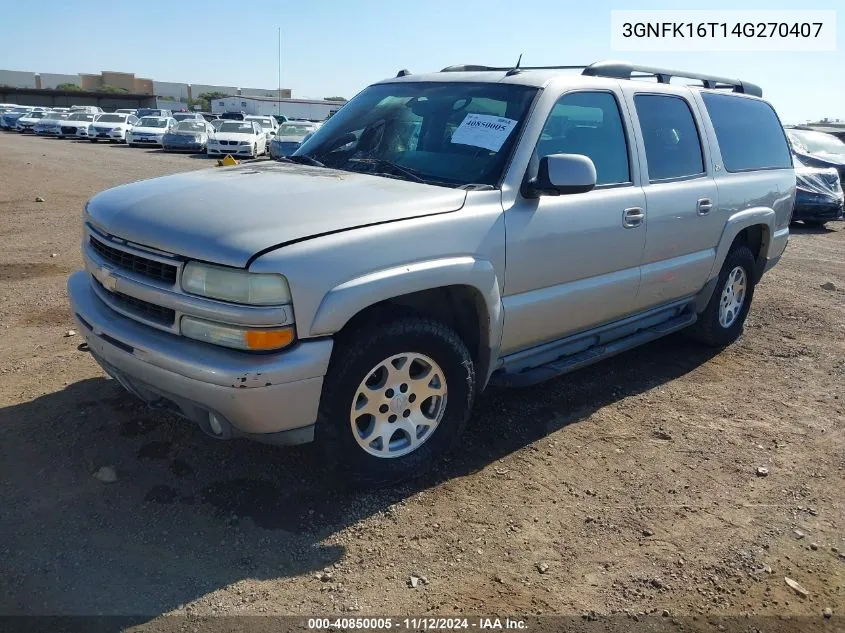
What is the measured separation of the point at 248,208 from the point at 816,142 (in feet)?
50.3

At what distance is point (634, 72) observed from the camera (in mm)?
4551

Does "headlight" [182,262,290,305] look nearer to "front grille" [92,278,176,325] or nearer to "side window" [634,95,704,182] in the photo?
"front grille" [92,278,176,325]

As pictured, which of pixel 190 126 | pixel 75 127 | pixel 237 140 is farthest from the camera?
pixel 75 127

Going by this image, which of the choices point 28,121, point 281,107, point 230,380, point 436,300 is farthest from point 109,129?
point 230,380

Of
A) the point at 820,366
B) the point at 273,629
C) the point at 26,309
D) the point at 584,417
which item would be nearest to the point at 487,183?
the point at 584,417

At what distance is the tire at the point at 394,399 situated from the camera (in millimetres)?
2984

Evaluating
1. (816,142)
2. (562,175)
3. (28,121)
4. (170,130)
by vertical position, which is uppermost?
(28,121)

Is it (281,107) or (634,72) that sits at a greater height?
(281,107)

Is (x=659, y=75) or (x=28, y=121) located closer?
(x=659, y=75)

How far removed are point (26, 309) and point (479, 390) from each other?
391 cm

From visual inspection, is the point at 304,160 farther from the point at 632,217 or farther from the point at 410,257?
the point at 632,217

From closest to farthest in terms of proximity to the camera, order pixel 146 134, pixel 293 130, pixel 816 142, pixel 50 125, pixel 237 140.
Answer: pixel 816 142 → pixel 293 130 → pixel 237 140 → pixel 146 134 → pixel 50 125

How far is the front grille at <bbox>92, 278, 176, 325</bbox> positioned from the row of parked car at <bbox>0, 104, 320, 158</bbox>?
16531mm

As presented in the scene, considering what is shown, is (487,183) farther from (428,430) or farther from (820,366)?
(820,366)
